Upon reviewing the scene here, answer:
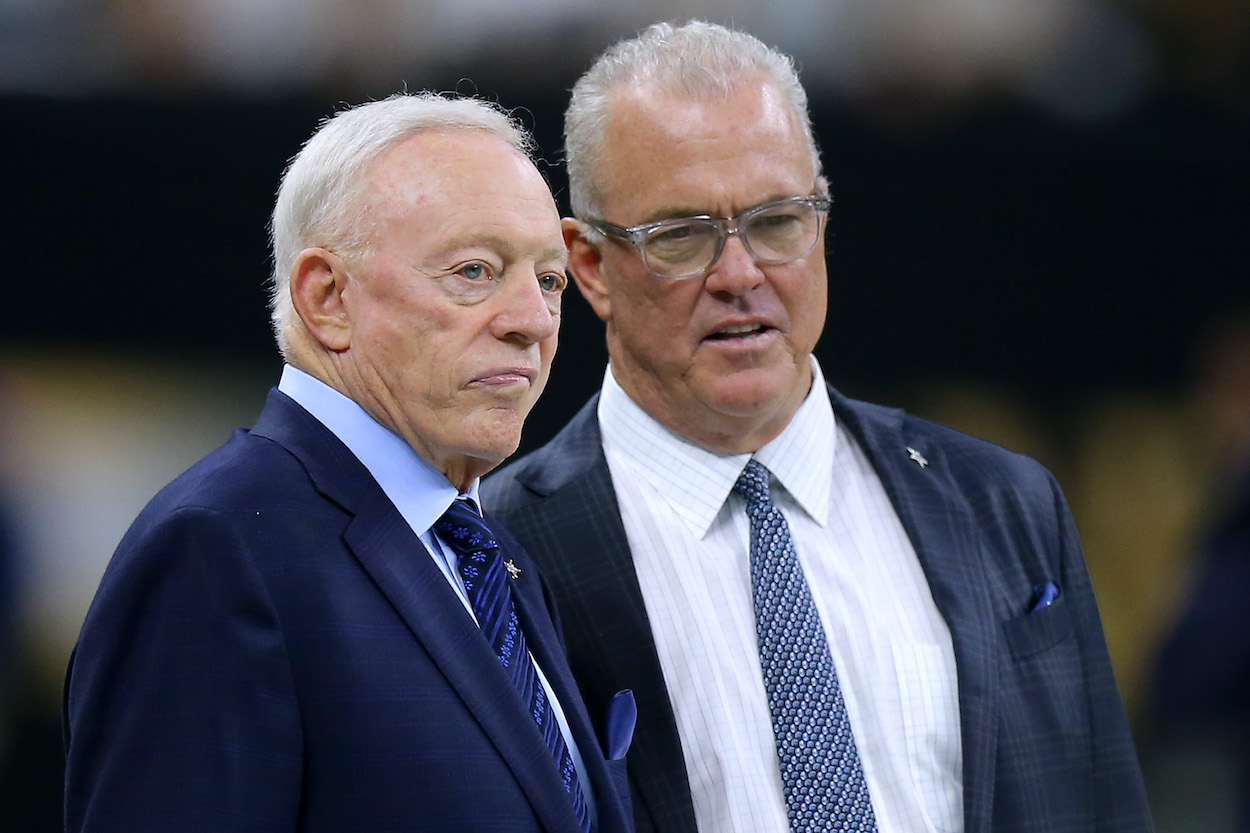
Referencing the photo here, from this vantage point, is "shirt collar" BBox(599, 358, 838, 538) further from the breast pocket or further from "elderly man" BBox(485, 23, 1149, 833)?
the breast pocket

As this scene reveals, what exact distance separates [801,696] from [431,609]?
0.67m

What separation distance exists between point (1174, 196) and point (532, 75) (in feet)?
7.70

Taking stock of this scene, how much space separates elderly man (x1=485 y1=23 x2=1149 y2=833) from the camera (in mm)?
1990

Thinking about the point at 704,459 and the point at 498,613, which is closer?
the point at 498,613

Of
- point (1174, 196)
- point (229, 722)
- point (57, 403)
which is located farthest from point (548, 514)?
point (1174, 196)

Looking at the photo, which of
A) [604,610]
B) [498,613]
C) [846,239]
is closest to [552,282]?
[498,613]

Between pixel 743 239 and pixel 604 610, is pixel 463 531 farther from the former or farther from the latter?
pixel 743 239

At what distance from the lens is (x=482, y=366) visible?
1.61 meters

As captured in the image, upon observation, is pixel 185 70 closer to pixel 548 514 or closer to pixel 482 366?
pixel 548 514

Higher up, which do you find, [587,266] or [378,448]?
[587,266]

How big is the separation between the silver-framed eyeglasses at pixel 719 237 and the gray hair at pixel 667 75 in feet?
0.37

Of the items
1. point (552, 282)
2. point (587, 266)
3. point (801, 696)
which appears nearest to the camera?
point (552, 282)

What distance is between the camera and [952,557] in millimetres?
2156

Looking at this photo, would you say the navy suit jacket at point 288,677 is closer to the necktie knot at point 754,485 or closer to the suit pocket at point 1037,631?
the necktie knot at point 754,485
